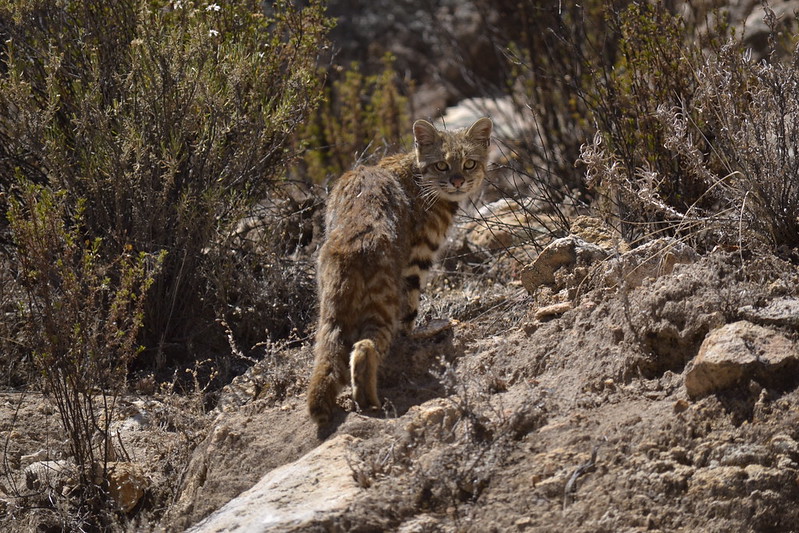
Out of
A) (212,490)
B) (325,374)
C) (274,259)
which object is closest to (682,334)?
(325,374)

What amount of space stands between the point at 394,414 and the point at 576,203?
2.86 meters

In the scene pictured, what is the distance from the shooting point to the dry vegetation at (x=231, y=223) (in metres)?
4.69

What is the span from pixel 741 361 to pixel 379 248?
191 cm

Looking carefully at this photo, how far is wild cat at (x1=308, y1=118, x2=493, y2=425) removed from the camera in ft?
15.4

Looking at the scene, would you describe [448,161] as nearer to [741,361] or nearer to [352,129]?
[741,361]

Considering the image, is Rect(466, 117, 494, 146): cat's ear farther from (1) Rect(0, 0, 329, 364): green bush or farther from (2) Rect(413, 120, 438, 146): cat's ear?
(1) Rect(0, 0, 329, 364): green bush

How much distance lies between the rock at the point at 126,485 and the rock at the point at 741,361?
2753mm

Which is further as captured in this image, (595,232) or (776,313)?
(595,232)

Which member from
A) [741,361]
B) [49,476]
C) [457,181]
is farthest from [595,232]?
[49,476]

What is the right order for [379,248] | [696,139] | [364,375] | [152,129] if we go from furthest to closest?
[152,129], [696,139], [379,248], [364,375]

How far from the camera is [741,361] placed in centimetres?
407

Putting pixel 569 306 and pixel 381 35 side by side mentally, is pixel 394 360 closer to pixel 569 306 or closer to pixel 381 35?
pixel 569 306

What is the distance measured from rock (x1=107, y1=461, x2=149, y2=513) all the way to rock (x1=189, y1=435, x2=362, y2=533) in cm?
77

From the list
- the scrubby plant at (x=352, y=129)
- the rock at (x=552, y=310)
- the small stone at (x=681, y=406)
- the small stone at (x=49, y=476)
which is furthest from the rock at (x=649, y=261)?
the scrubby plant at (x=352, y=129)
